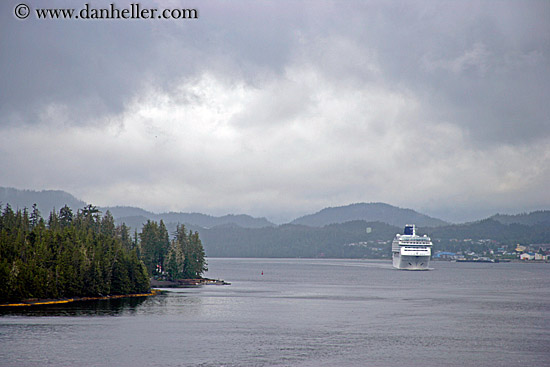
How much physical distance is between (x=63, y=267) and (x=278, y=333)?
176 feet

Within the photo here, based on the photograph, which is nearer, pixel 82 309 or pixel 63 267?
pixel 82 309

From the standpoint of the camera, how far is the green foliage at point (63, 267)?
108 metres

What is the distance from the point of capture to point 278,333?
85.0m

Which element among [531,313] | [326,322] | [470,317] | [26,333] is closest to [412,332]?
[326,322]

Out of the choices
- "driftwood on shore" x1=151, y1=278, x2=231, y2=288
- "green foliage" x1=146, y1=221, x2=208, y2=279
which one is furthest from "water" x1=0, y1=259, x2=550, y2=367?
"green foliage" x1=146, y1=221, x2=208, y2=279

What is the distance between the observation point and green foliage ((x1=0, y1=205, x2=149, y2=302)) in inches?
4255

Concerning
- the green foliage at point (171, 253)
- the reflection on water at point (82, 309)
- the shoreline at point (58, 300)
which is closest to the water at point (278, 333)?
the reflection on water at point (82, 309)

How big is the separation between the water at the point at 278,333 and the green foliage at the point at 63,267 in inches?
231

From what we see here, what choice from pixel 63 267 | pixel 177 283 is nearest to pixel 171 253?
pixel 177 283

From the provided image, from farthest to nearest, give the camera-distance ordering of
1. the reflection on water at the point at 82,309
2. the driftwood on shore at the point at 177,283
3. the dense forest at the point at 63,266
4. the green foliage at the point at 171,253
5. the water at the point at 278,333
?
the green foliage at the point at 171,253
the driftwood on shore at the point at 177,283
the dense forest at the point at 63,266
the reflection on water at the point at 82,309
the water at the point at 278,333

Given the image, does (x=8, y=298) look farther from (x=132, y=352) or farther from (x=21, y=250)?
(x=132, y=352)

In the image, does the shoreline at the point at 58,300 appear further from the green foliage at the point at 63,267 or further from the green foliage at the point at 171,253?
the green foliage at the point at 171,253

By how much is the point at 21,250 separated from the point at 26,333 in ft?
124

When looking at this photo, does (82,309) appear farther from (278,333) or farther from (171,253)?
(171,253)
